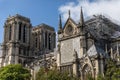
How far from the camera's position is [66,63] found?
65000 mm

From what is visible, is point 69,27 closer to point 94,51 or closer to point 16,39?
point 94,51

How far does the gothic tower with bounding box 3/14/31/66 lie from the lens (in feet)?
313

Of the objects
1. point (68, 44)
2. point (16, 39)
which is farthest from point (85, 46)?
point (16, 39)

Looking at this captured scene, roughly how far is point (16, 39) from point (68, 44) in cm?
3358

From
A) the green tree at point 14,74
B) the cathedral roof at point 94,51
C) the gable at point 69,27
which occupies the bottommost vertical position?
the green tree at point 14,74

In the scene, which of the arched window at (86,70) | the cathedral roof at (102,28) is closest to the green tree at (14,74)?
the arched window at (86,70)

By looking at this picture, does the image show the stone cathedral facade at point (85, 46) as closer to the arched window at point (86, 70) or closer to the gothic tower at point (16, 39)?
the arched window at point (86, 70)

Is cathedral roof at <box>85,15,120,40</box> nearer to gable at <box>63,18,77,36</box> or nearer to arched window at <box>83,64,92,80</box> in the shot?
gable at <box>63,18,77,36</box>

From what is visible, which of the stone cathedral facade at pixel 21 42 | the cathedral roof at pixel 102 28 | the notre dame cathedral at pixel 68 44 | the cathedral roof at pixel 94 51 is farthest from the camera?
the stone cathedral facade at pixel 21 42

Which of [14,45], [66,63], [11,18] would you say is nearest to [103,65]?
[66,63]

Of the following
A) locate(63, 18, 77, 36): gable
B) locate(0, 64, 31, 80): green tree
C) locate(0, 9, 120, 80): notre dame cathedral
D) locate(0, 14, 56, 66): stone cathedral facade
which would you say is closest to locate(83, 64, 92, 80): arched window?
locate(0, 9, 120, 80): notre dame cathedral

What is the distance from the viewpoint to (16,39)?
9769cm

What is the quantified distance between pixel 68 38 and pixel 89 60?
12.4m

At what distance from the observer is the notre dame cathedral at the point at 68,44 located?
58.3 m
